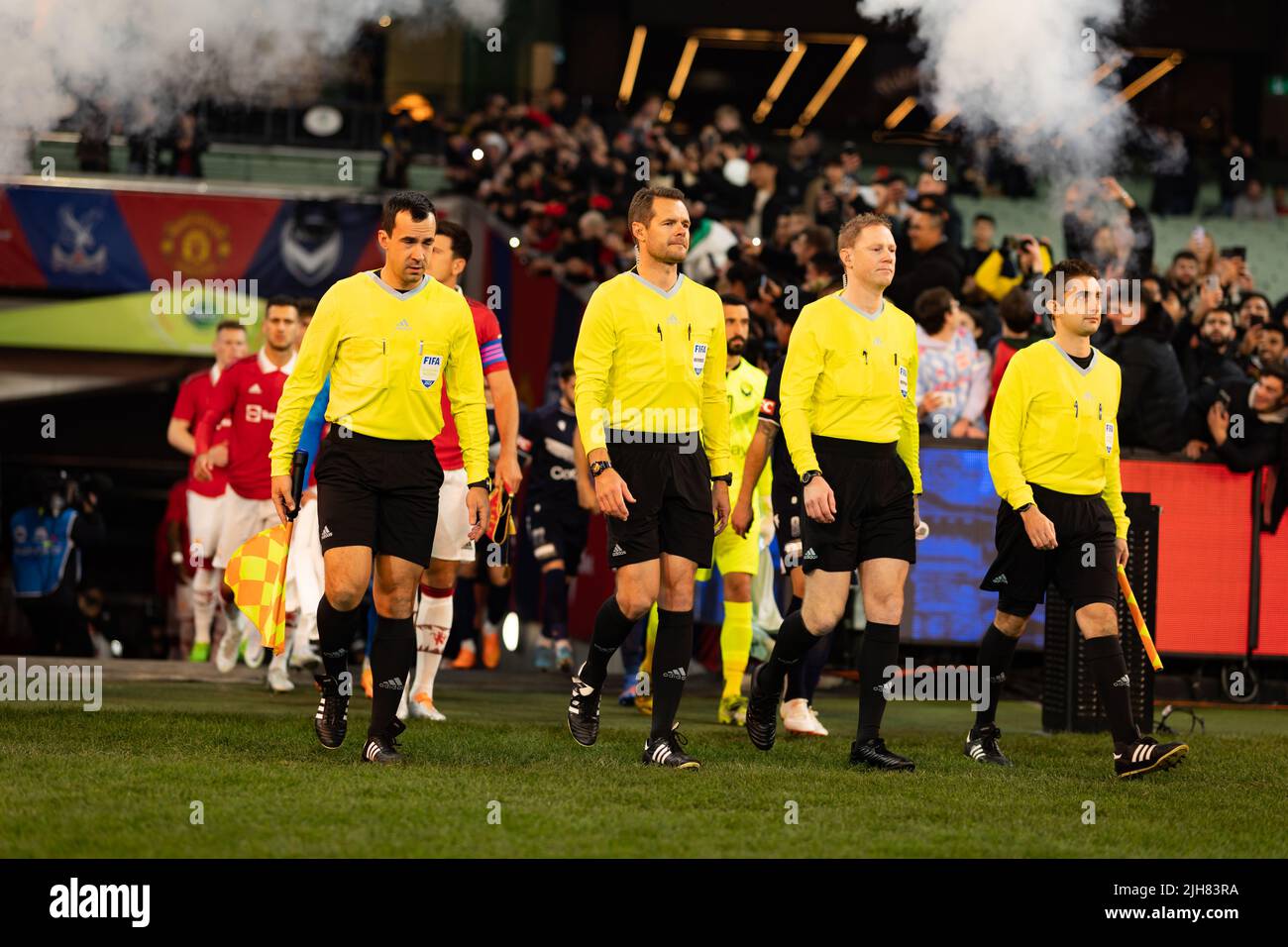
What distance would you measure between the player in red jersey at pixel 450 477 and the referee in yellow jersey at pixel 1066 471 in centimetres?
207

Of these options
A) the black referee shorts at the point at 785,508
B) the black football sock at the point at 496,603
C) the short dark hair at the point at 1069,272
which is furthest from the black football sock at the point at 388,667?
the black football sock at the point at 496,603

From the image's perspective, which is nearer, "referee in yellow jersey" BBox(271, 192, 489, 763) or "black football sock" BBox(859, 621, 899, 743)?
"referee in yellow jersey" BBox(271, 192, 489, 763)

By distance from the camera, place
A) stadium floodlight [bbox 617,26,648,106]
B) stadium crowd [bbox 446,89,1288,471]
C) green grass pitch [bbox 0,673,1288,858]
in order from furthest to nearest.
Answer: stadium floodlight [bbox 617,26,648,106] < stadium crowd [bbox 446,89,1288,471] < green grass pitch [bbox 0,673,1288,858]

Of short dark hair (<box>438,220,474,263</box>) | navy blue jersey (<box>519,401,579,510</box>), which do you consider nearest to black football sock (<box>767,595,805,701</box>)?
short dark hair (<box>438,220,474,263</box>)

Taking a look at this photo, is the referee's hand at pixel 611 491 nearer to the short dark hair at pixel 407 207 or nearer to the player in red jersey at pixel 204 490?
the short dark hair at pixel 407 207

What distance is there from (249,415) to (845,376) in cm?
467

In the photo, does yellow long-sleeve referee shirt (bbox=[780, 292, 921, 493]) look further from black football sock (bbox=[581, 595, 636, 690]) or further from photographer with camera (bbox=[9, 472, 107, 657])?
photographer with camera (bbox=[9, 472, 107, 657])

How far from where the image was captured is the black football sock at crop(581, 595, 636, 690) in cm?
685

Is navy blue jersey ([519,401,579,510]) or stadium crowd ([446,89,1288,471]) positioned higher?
stadium crowd ([446,89,1288,471])

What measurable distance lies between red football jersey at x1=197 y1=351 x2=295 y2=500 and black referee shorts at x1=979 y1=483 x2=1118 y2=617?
15.7 ft

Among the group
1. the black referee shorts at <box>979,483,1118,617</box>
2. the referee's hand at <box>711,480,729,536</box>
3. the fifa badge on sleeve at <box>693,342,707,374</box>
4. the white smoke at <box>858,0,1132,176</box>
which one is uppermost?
the white smoke at <box>858,0,1132,176</box>

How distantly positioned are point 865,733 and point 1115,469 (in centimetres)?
159

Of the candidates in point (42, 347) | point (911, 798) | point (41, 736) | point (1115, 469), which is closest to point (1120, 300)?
point (1115, 469)

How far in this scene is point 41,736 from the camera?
7027 mm
